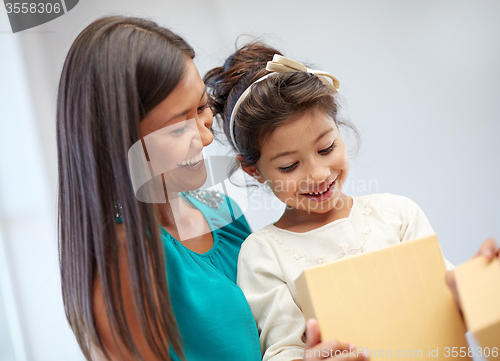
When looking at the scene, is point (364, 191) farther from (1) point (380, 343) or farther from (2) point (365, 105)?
(1) point (380, 343)

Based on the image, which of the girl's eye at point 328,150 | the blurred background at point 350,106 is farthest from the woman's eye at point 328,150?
the blurred background at point 350,106

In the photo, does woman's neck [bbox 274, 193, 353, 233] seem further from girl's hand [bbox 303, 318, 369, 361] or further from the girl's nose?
girl's hand [bbox 303, 318, 369, 361]

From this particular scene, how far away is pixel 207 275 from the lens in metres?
0.83

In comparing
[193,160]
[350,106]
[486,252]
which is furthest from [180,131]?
[350,106]

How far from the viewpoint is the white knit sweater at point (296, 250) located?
807 mm

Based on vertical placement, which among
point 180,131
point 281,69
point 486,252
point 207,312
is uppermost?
point 281,69

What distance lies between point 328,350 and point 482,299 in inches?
7.7

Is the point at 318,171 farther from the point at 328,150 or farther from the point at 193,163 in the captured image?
the point at 193,163

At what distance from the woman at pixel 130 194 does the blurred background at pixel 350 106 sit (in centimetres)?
46

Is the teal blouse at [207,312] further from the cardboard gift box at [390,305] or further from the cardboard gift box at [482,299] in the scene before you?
the cardboard gift box at [482,299]

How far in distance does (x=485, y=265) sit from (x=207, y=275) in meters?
0.50

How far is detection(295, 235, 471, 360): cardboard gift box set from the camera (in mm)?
547

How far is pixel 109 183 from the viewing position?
0.66 meters

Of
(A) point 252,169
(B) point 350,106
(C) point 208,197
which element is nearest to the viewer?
(A) point 252,169
